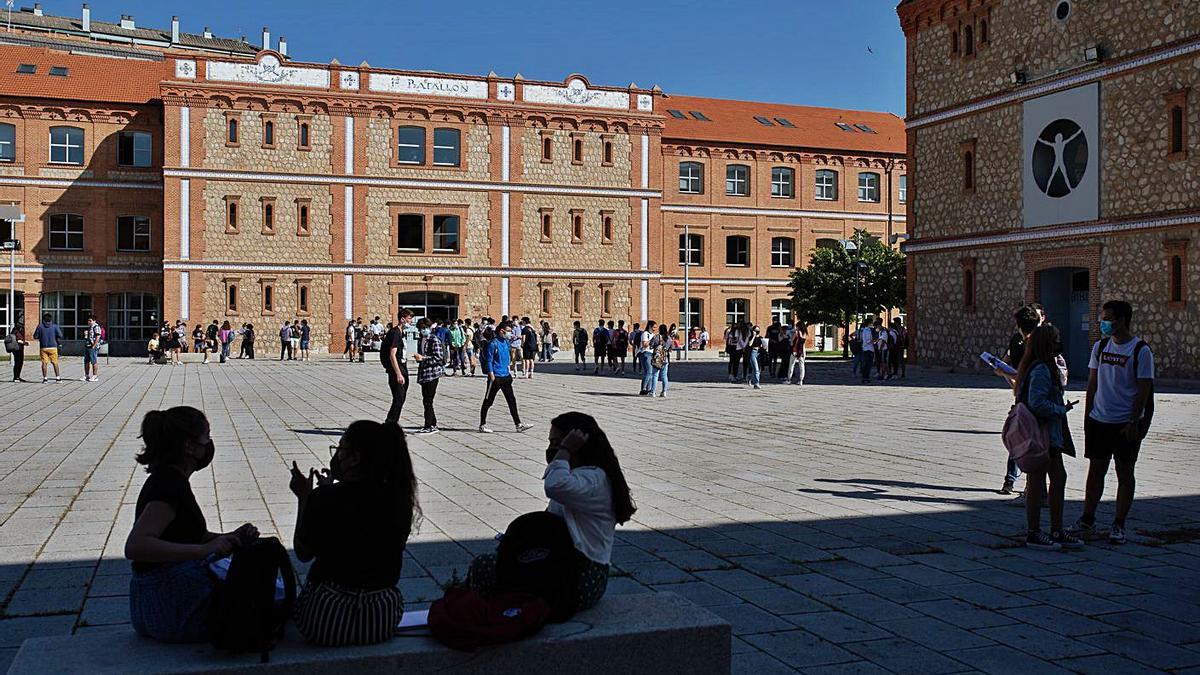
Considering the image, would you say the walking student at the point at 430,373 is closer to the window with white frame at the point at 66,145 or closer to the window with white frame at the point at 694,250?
the window with white frame at the point at 66,145

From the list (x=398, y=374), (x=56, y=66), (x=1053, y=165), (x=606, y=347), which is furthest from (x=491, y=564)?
(x=56, y=66)

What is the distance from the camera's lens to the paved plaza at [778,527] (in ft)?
18.5

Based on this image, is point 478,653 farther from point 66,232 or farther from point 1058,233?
point 66,232

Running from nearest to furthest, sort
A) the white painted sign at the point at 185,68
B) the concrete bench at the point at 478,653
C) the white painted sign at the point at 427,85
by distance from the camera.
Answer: the concrete bench at the point at 478,653 → the white painted sign at the point at 185,68 → the white painted sign at the point at 427,85

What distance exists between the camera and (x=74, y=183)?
49.9 metres

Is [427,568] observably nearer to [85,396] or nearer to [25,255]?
[85,396]

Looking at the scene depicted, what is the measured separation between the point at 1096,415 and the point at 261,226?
44.4m

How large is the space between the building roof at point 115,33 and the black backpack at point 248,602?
3525 inches

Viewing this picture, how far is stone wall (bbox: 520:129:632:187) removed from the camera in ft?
170

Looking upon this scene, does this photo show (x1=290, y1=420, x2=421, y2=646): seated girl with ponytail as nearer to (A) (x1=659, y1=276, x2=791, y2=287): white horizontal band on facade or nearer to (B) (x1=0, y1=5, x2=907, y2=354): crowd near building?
(B) (x1=0, y1=5, x2=907, y2=354): crowd near building

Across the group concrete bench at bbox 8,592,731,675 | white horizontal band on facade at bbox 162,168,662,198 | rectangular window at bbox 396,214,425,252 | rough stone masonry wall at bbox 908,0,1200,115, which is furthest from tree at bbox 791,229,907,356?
concrete bench at bbox 8,592,731,675

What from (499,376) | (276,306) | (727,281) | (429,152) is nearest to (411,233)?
(429,152)

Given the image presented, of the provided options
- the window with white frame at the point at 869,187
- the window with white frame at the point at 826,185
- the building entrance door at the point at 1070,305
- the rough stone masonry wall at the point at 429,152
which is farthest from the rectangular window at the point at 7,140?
the building entrance door at the point at 1070,305

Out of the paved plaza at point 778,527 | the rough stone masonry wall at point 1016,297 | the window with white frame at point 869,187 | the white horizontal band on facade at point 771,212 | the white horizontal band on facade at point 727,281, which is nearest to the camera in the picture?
the paved plaza at point 778,527
